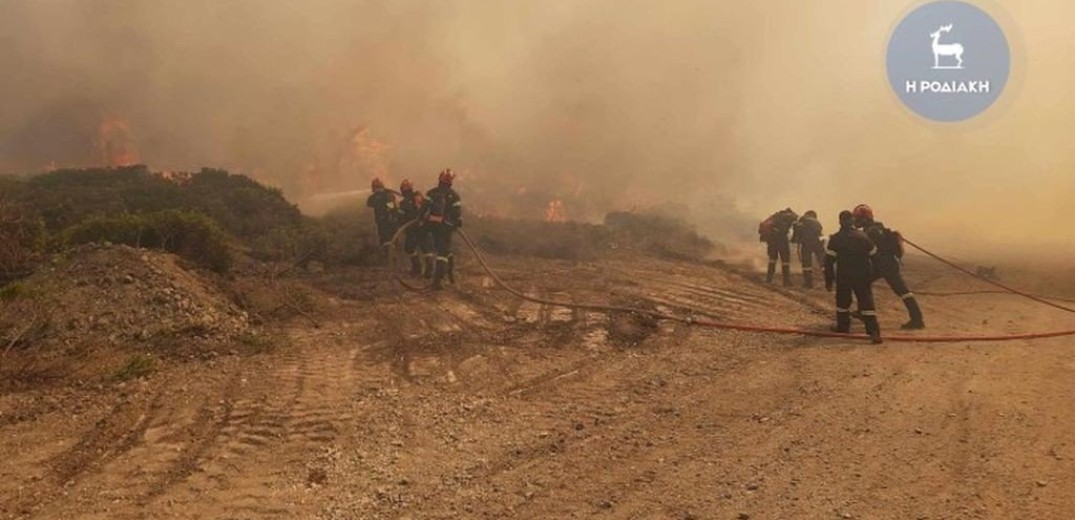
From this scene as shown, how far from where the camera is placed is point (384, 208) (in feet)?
39.3

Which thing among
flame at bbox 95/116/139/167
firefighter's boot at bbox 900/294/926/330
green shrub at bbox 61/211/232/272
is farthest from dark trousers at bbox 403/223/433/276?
flame at bbox 95/116/139/167

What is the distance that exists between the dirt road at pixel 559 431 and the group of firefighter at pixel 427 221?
105 inches

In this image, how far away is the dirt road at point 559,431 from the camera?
149 inches

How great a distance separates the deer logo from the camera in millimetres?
23734

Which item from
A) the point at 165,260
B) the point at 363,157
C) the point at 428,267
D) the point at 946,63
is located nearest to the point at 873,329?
the point at 428,267

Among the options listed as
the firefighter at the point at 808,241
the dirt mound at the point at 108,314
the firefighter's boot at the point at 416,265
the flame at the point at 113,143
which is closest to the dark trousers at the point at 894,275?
the firefighter at the point at 808,241

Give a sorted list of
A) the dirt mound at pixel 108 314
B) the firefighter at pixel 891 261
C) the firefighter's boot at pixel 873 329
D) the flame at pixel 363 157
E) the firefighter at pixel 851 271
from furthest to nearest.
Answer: the flame at pixel 363 157
the firefighter at pixel 891 261
the firefighter at pixel 851 271
the firefighter's boot at pixel 873 329
the dirt mound at pixel 108 314

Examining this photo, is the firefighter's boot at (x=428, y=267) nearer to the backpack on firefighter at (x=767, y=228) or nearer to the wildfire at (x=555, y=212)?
the backpack on firefighter at (x=767, y=228)

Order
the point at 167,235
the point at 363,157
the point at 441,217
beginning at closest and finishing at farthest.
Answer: the point at 167,235, the point at 441,217, the point at 363,157

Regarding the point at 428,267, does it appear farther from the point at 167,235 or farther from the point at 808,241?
the point at 808,241

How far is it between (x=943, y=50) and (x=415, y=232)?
2303cm

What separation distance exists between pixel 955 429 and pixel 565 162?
2026 cm

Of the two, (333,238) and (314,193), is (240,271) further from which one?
(314,193)

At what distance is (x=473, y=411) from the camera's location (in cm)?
529
